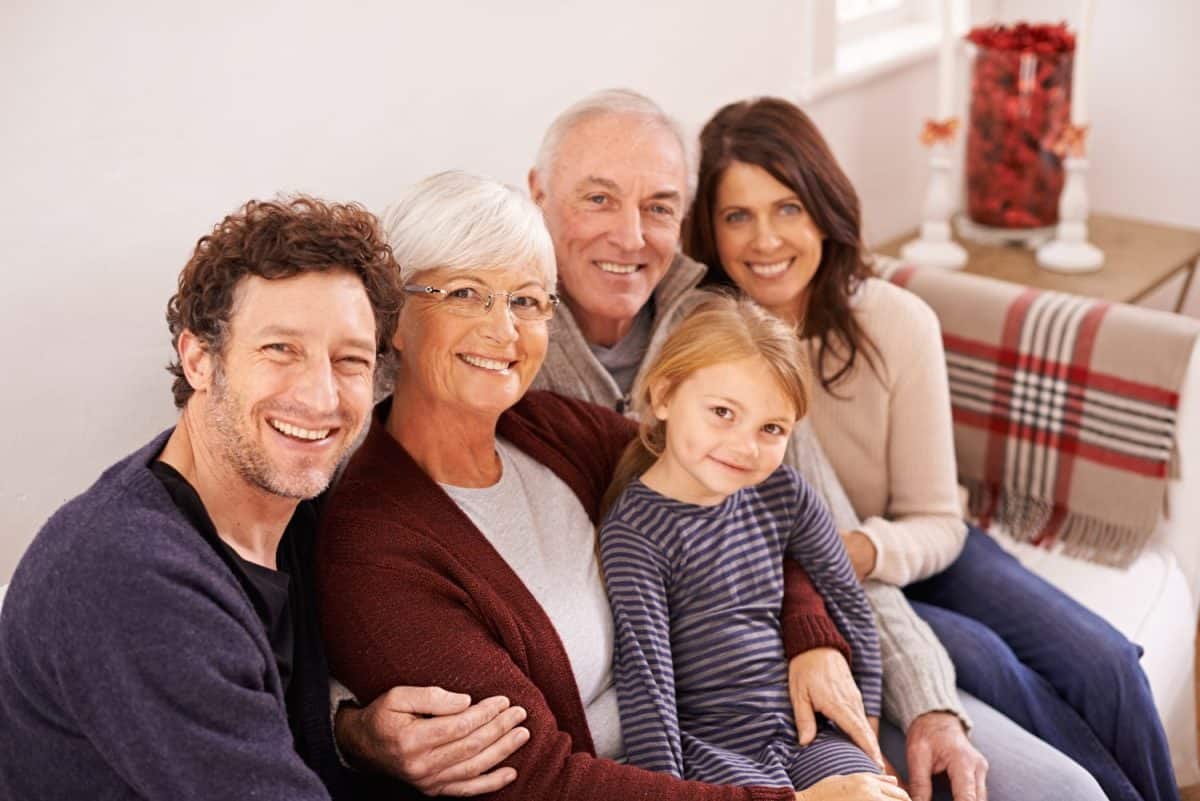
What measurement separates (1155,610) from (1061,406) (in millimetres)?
399

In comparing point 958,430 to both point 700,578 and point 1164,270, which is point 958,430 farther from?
point 700,578

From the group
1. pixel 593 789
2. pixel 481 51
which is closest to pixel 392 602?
pixel 593 789

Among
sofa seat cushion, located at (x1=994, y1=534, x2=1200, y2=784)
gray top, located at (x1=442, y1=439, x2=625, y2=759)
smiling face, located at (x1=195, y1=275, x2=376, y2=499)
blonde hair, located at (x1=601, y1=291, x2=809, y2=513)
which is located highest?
smiling face, located at (x1=195, y1=275, x2=376, y2=499)

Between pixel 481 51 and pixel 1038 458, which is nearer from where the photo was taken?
pixel 481 51

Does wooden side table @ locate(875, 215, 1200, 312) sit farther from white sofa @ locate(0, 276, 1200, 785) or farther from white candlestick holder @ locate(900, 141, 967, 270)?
white sofa @ locate(0, 276, 1200, 785)

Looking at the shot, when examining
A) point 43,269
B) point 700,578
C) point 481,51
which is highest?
point 481,51

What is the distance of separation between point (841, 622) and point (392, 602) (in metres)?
0.70

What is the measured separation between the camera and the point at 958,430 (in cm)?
260

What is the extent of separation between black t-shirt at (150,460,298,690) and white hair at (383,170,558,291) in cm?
Answer: 38

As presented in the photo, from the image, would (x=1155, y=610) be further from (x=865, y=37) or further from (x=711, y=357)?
(x=865, y=37)

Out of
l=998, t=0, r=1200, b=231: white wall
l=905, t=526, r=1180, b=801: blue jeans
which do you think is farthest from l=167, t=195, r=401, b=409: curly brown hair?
l=998, t=0, r=1200, b=231: white wall

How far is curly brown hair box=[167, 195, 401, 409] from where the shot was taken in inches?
54.1

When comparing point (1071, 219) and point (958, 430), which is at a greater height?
point (1071, 219)

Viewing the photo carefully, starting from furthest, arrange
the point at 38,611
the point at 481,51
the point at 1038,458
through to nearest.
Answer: the point at 1038,458 < the point at 481,51 < the point at 38,611
